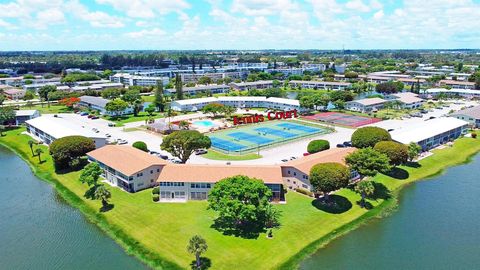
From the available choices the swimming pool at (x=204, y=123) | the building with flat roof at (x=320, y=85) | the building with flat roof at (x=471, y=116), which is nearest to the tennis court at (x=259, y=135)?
the swimming pool at (x=204, y=123)

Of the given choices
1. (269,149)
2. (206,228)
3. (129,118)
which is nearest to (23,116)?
(129,118)

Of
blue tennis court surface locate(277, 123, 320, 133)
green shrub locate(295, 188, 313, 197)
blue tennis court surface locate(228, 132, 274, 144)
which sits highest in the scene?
blue tennis court surface locate(277, 123, 320, 133)

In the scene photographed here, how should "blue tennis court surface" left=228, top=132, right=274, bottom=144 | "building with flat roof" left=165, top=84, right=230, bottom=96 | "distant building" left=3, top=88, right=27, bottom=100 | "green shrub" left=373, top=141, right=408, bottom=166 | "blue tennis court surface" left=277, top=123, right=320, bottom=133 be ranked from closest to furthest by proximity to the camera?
"green shrub" left=373, top=141, right=408, bottom=166
"blue tennis court surface" left=228, top=132, right=274, bottom=144
"blue tennis court surface" left=277, top=123, right=320, bottom=133
"distant building" left=3, top=88, right=27, bottom=100
"building with flat roof" left=165, top=84, right=230, bottom=96

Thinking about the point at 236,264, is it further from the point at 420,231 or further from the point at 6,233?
the point at 6,233

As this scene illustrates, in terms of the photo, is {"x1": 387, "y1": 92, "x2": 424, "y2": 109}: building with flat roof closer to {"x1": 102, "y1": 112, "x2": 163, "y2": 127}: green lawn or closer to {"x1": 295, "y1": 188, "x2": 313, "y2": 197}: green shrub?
{"x1": 102, "y1": 112, "x2": 163, "y2": 127}: green lawn

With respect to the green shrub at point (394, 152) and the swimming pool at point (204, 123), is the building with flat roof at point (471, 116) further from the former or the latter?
the swimming pool at point (204, 123)

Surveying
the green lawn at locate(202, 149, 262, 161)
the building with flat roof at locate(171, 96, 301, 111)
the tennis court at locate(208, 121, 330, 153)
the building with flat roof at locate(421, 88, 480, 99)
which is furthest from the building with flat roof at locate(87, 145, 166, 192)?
the building with flat roof at locate(421, 88, 480, 99)

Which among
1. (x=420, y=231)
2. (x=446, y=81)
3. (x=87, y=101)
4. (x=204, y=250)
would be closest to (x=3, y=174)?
(x=204, y=250)
